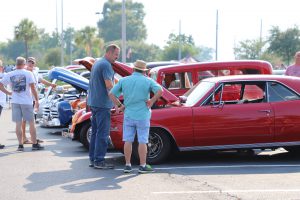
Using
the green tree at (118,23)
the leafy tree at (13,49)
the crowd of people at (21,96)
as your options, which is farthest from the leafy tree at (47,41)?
the crowd of people at (21,96)

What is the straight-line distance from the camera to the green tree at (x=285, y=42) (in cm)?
5653

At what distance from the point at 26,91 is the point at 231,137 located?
14.2 feet

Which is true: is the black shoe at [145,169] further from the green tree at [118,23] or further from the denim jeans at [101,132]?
the green tree at [118,23]

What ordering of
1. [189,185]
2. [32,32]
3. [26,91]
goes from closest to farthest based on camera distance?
[189,185] < [26,91] < [32,32]

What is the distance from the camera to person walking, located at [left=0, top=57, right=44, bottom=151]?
11906mm

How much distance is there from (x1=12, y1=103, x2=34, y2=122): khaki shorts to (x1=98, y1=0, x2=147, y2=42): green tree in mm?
115951

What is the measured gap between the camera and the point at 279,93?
10125mm

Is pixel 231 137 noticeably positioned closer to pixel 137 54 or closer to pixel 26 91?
pixel 26 91

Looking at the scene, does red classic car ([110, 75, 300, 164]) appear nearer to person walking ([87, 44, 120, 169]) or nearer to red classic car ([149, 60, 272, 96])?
person walking ([87, 44, 120, 169])

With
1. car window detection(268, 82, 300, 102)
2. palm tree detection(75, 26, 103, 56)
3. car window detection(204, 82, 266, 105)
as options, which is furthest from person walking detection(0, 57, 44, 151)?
palm tree detection(75, 26, 103, 56)

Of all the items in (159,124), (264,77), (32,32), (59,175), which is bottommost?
(59,175)

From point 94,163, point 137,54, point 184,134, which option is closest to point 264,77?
point 184,134

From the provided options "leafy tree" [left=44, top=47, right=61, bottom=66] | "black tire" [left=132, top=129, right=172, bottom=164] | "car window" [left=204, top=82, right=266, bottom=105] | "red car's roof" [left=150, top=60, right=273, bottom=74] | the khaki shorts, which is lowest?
"black tire" [left=132, top=129, right=172, bottom=164]

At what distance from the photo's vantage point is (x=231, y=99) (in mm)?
10914
